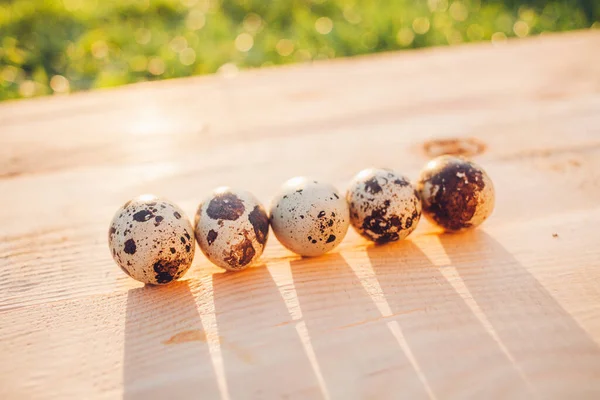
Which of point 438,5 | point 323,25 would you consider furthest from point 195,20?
point 438,5

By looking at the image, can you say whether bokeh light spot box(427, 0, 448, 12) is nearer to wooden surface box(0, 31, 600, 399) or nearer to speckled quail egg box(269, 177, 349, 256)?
wooden surface box(0, 31, 600, 399)

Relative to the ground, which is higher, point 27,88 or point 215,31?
point 215,31

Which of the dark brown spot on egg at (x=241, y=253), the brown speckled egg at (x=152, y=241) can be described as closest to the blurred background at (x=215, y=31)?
the brown speckled egg at (x=152, y=241)

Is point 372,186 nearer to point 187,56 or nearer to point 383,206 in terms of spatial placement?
point 383,206

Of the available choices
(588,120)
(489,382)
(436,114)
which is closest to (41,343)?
(489,382)

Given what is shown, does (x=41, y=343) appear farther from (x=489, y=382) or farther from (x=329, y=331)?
(x=489, y=382)

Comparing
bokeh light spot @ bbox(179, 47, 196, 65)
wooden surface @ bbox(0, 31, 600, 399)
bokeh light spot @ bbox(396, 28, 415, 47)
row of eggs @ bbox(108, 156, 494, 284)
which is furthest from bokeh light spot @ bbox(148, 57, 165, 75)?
row of eggs @ bbox(108, 156, 494, 284)
